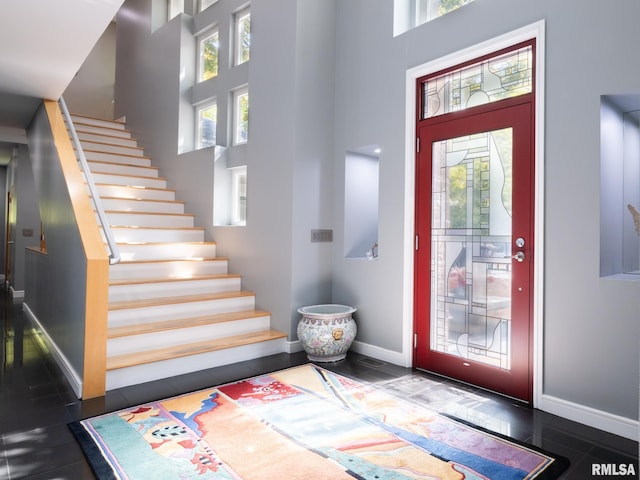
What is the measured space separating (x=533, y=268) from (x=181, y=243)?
348 cm

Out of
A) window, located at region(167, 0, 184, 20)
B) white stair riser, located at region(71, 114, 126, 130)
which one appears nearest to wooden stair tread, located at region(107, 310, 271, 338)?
white stair riser, located at region(71, 114, 126, 130)

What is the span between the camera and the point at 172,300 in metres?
4.01

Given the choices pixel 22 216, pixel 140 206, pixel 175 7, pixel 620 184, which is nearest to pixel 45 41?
pixel 140 206

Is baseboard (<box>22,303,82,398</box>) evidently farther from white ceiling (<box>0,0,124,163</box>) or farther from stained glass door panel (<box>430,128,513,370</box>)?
stained glass door panel (<box>430,128,513,370</box>)

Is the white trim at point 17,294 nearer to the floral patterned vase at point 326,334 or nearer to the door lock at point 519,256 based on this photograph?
the floral patterned vase at point 326,334

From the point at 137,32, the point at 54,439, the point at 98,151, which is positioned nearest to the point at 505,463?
the point at 54,439

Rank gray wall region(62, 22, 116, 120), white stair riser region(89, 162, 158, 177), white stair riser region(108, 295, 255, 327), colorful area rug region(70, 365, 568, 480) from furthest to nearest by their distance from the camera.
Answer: gray wall region(62, 22, 116, 120), white stair riser region(89, 162, 158, 177), white stair riser region(108, 295, 255, 327), colorful area rug region(70, 365, 568, 480)

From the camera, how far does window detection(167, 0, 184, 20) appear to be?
6598mm

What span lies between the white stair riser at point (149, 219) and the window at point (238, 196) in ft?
1.89

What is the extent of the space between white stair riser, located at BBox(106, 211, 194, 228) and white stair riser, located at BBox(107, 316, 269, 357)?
1839mm

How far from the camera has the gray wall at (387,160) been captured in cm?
257

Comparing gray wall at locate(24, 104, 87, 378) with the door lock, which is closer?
the door lock

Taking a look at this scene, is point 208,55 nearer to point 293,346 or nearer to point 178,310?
point 178,310

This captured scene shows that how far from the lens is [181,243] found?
479 centimetres
